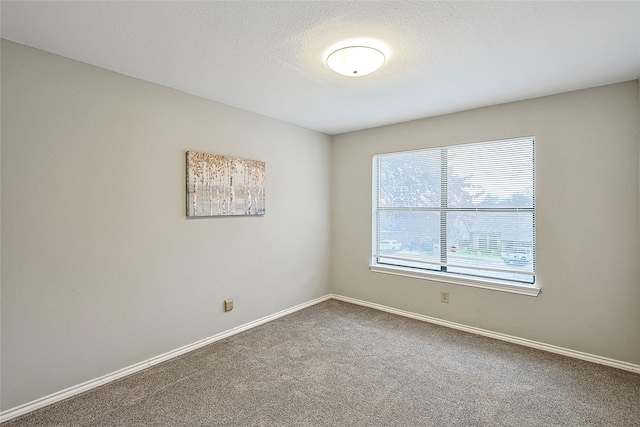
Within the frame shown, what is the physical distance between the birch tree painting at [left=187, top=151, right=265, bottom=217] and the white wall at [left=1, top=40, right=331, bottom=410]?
84 mm

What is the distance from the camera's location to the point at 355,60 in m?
2.11

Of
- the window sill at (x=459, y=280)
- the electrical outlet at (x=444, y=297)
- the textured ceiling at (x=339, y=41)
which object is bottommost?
the electrical outlet at (x=444, y=297)

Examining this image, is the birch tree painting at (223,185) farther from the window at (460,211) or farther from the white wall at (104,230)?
the window at (460,211)

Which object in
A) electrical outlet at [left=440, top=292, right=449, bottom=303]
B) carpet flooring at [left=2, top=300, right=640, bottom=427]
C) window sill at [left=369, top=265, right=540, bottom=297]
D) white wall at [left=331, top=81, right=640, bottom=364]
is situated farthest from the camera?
electrical outlet at [left=440, top=292, right=449, bottom=303]

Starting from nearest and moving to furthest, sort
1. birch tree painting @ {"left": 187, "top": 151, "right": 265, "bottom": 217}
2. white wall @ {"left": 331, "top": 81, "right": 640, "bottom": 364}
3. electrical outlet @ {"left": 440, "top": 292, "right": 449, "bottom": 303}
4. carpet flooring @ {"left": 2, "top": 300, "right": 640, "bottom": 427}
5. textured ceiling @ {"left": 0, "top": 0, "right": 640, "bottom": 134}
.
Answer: textured ceiling @ {"left": 0, "top": 0, "right": 640, "bottom": 134} < carpet flooring @ {"left": 2, "top": 300, "right": 640, "bottom": 427} < white wall @ {"left": 331, "top": 81, "right": 640, "bottom": 364} < birch tree painting @ {"left": 187, "top": 151, "right": 265, "bottom": 217} < electrical outlet @ {"left": 440, "top": 292, "right": 449, "bottom": 303}

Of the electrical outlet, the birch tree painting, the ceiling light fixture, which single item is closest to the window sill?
the electrical outlet

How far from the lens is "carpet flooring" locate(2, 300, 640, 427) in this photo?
1991mm

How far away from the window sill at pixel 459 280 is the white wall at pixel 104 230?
169 centimetres

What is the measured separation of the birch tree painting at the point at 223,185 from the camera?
293 centimetres

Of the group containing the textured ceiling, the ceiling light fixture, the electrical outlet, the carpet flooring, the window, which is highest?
the textured ceiling

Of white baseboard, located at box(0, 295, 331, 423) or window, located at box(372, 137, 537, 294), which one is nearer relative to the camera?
white baseboard, located at box(0, 295, 331, 423)

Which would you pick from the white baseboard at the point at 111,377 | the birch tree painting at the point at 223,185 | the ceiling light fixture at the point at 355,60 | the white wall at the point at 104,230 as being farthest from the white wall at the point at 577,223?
the white wall at the point at 104,230

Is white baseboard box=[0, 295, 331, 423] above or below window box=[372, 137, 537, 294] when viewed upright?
below

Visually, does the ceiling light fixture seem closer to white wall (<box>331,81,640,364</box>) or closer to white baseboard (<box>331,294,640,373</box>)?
white wall (<box>331,81,640,364</box>)
